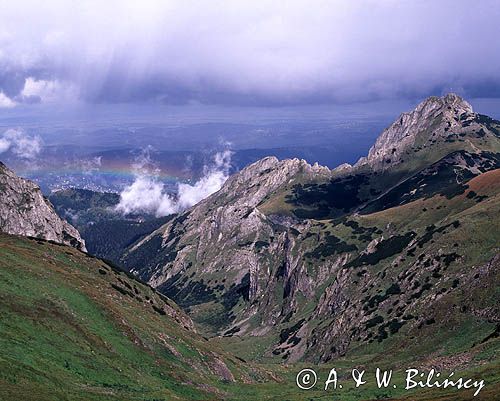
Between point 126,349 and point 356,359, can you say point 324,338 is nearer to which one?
point 356,359

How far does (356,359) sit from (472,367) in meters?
68.6

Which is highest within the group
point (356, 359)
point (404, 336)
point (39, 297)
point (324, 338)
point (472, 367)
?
point (39, 297)

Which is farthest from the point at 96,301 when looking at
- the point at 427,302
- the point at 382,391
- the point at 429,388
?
the point at 427,302

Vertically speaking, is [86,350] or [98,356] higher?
[86,350]

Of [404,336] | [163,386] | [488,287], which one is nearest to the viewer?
[163,386]

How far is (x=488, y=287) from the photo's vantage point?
114 metres

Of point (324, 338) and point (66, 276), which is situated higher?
point (66, 276)

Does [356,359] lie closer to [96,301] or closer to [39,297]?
[96,301]

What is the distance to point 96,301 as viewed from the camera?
8250cm

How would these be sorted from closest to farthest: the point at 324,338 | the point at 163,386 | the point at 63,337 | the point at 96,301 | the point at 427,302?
the point at 63,337, the point at 163,386, the point at 96,301, the point at 427,302, the point at 324,338

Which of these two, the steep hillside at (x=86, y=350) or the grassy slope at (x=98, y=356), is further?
the grassy slope at (x=98, y=356)

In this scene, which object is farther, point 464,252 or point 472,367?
point 464,252

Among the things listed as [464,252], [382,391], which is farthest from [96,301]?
[464,252]

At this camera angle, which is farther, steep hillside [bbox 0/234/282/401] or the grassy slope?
the grassy slope
